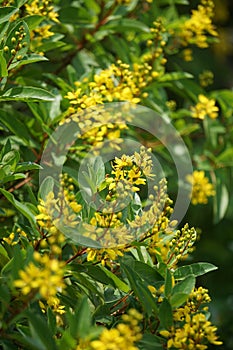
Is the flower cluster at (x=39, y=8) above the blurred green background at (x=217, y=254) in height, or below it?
above

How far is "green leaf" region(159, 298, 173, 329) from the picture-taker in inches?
47.4

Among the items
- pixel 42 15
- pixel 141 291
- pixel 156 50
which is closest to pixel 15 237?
pixel 141 291

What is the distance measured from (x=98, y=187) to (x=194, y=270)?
0.31 meters

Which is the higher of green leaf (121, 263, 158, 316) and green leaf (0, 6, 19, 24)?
green leaf (0, 6, 19, 24)

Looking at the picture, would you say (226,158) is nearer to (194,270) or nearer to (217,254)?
(217,254)

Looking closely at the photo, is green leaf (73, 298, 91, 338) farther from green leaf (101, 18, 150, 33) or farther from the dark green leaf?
green leaf (101, 18, 150, 33)

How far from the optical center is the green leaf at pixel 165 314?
3.95 ft

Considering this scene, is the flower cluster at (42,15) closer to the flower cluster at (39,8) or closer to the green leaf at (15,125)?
the flower cluster at (39,8)

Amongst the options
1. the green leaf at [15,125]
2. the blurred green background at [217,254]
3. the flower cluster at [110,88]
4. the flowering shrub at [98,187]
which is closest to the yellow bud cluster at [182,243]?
the flowering shrub at [98,187]

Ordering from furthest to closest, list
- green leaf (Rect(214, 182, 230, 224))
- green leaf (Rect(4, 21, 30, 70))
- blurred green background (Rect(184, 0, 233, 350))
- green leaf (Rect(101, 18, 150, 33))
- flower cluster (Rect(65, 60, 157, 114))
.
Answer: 1. blurred green background (Rect(184, 0, 233, 350))
2. green leaf (Rect(214, 182, 230, 224))
3. green leaf (Rect(101, 18, 150, 33))
4. flower cluster (Rect(65, 60, 157, 114))
5. green leaf (Rect(4, 21, 30, 70))

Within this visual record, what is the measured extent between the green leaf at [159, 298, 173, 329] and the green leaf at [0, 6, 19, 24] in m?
0.82

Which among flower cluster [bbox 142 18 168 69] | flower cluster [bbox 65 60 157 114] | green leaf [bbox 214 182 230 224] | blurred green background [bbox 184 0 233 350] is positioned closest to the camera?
flower cluster [bbox 65 60 157 114]

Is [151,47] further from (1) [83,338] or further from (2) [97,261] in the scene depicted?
(1) [83,338]

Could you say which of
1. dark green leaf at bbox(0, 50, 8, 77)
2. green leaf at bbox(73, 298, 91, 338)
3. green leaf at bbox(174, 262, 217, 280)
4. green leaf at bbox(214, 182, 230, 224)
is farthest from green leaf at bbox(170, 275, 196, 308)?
green leaf at bbox(214, 182, 230, 224)
